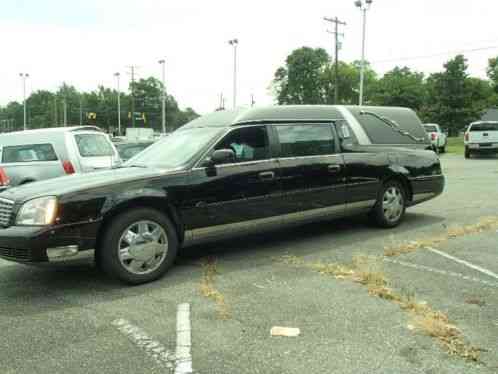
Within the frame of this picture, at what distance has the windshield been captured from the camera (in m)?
5.26

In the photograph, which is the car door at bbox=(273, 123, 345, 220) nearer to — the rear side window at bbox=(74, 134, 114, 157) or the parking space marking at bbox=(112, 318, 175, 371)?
the parking space marking at bbox=(112, 318, 175, 371)

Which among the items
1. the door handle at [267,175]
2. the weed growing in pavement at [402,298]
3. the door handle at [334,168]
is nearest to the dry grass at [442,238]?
the weed growing in pavement at [402,298]

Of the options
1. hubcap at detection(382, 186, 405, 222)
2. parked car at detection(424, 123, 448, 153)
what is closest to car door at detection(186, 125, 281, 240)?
hubcap at detection(382, 186, 405, 222)

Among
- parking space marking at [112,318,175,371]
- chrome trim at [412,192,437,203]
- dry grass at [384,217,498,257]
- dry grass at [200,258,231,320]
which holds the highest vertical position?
chrome trim at [412,192,437,203]

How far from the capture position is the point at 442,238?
20.6 ft

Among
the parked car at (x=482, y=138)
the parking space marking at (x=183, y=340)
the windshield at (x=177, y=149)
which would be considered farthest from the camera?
the parked car at (x=482, y=138)

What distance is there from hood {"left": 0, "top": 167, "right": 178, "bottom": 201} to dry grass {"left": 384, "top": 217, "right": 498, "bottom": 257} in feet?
9.05

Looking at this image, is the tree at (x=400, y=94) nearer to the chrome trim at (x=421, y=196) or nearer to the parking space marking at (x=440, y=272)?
the chrome trim at (x=421, y=196)

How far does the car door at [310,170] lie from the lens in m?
5.75

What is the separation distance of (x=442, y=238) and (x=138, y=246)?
3928 millimetres

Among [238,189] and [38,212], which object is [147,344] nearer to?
[38,212]

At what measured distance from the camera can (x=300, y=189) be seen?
5840 millimetres

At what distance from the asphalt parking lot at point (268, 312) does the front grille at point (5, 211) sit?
2.23 feet

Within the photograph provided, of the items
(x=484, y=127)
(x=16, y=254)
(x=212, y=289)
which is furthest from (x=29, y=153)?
(x=484, y=127)
